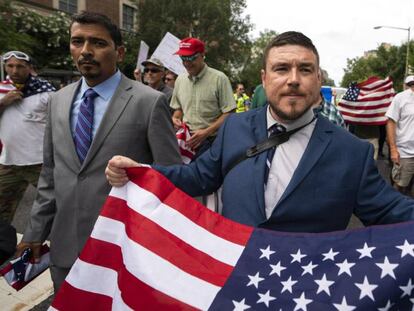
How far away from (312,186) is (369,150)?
30 centimetres

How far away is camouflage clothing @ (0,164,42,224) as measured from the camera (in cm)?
421

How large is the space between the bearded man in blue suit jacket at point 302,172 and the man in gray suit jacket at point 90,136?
60cm

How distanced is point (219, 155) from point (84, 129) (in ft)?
2.51

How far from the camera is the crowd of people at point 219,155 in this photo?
1.67 meters

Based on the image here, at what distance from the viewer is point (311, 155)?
1.68 metres

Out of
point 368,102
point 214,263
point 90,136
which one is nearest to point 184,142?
point 90,136

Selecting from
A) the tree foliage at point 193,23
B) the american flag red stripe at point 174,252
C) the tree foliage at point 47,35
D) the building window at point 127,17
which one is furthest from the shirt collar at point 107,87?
the building window at point 127,17

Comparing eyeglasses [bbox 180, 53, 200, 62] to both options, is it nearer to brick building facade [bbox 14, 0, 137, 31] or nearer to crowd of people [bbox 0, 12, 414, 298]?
crowd of people [bbox 0, 12, 414, 298]

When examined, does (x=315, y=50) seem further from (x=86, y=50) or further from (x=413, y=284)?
(x=86, y=50)

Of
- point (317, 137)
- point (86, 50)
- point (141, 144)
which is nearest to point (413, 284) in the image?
point (317, 137)

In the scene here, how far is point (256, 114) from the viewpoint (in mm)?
1929

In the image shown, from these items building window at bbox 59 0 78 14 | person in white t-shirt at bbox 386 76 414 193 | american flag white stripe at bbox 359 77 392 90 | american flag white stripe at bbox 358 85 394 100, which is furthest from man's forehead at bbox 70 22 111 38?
building window at bbox 59 0 78 14

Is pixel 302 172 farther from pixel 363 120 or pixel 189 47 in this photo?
pixel 363 120

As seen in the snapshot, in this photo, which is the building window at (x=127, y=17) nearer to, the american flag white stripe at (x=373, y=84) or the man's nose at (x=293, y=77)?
the american flag white stripe at (x=373, y=84)
